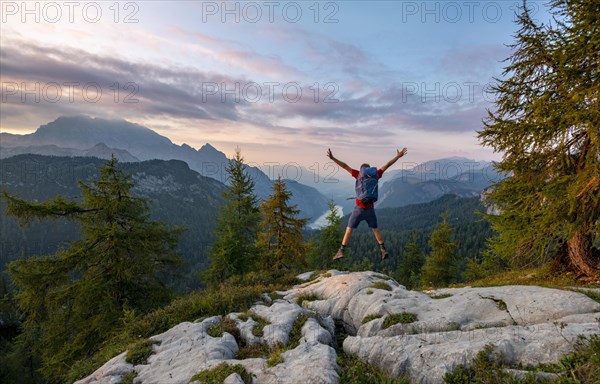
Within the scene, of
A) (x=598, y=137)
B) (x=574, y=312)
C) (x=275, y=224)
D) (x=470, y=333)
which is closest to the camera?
(x=470, y=333)

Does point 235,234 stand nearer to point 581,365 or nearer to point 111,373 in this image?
point 111,373

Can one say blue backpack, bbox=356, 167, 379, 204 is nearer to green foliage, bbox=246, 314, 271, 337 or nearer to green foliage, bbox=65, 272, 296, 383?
green foliage, bbox=246, 314, 271, 337

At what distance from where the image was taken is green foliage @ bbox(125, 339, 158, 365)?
811cm

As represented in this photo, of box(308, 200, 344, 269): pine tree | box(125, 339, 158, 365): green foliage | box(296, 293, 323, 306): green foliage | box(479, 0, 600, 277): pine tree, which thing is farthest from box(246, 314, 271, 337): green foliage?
box(308, 200, 344, 269): pine tree

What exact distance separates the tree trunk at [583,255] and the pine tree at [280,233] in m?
19.1

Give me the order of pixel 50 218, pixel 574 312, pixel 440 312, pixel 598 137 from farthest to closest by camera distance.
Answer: pixel 50 218, pixel 598 137, pixel 440 312, pixel 574 312

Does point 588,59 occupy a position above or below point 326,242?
above

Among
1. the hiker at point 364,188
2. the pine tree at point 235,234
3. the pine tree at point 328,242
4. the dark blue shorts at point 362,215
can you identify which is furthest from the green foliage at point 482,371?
the pine tree at point 328,242

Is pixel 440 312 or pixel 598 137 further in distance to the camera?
pixel 598 137

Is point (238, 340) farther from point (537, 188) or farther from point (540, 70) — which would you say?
point (540, 70)

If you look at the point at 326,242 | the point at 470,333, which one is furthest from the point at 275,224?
the point at 470,333

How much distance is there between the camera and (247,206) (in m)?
29.1

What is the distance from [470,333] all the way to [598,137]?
9.03 m

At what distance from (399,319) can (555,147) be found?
1073 cm
